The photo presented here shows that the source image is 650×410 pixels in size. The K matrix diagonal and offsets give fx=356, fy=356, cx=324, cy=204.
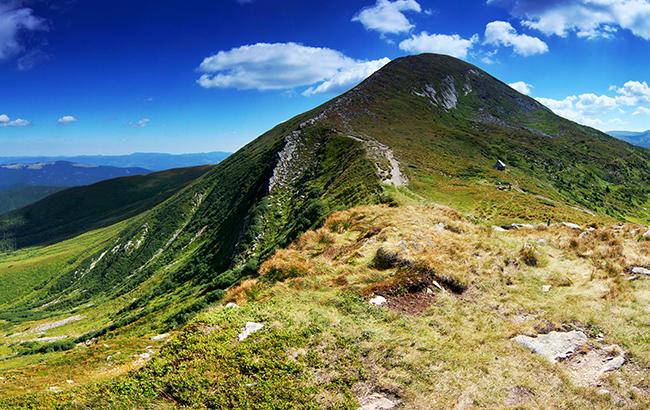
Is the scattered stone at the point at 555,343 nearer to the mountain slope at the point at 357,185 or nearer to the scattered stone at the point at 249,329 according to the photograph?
the scattered stone at the point at 249,329

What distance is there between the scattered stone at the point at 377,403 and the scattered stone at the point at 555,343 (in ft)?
21.0

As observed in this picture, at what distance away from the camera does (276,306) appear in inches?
656

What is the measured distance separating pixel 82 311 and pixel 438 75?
187 metres

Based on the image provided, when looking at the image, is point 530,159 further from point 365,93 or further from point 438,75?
point 438,75

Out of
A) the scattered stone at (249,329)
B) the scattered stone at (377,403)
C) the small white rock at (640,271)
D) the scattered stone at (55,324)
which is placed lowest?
the scattered stone at (55,324)

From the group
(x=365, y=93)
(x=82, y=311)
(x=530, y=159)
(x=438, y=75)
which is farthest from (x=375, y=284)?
(x=438, y=75)

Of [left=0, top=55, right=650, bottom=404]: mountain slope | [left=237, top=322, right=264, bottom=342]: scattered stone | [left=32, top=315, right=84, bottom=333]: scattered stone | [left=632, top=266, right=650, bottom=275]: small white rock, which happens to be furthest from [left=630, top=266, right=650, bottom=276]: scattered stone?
[left=32, top=315, right=84, bottom=333]: scattered stone

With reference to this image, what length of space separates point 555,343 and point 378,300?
7242 mm

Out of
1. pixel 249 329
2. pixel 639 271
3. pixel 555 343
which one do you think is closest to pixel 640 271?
pixel 639 271

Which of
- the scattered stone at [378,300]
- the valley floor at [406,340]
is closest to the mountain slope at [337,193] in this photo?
the valley floor at [406,340]

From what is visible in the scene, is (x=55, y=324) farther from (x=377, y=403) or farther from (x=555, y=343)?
(x=555, y=343)

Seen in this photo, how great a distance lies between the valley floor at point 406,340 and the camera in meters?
11.4

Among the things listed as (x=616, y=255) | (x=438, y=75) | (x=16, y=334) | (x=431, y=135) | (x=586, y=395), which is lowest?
(x=16, y=334)

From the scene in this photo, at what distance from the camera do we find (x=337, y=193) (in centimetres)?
5066
